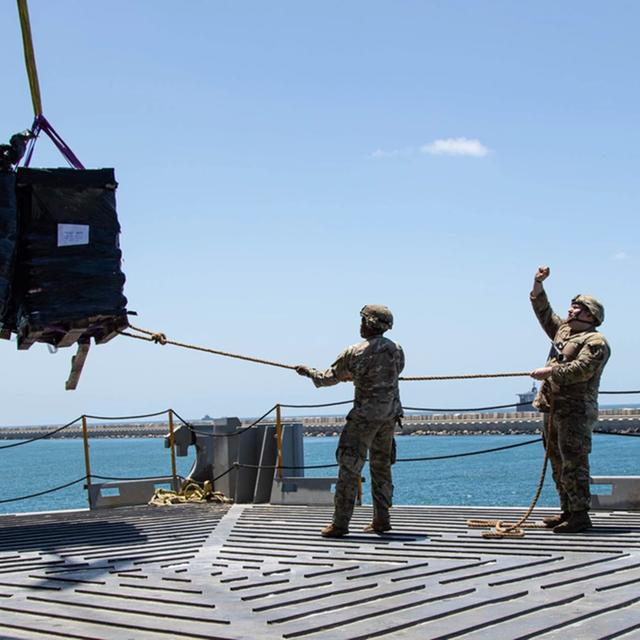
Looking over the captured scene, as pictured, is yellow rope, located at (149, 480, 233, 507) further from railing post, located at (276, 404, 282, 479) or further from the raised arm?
the raised arm

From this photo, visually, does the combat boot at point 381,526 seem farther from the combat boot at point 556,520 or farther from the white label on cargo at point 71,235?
the white label on cargo at point 71,235

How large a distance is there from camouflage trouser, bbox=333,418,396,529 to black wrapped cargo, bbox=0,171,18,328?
2893 millimetres

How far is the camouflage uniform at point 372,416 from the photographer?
27.0 feet

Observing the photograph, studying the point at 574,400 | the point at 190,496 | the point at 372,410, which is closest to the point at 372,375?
the point at 372,410

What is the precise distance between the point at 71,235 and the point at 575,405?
4.24m

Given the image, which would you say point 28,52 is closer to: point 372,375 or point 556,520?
point 372,375

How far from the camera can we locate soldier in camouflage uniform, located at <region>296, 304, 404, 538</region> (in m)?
8.21

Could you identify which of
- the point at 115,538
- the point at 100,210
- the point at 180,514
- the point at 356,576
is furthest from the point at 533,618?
the point at 180,514

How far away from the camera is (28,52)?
913 centimetres

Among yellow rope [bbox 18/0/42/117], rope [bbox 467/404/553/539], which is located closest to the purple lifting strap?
yellow rope [bbox 18/0/42/117]

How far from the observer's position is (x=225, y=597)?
5.59 meters

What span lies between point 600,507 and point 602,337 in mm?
1872

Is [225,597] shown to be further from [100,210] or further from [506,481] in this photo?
[506,481]

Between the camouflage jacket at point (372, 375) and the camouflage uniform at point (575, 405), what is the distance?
125cm
